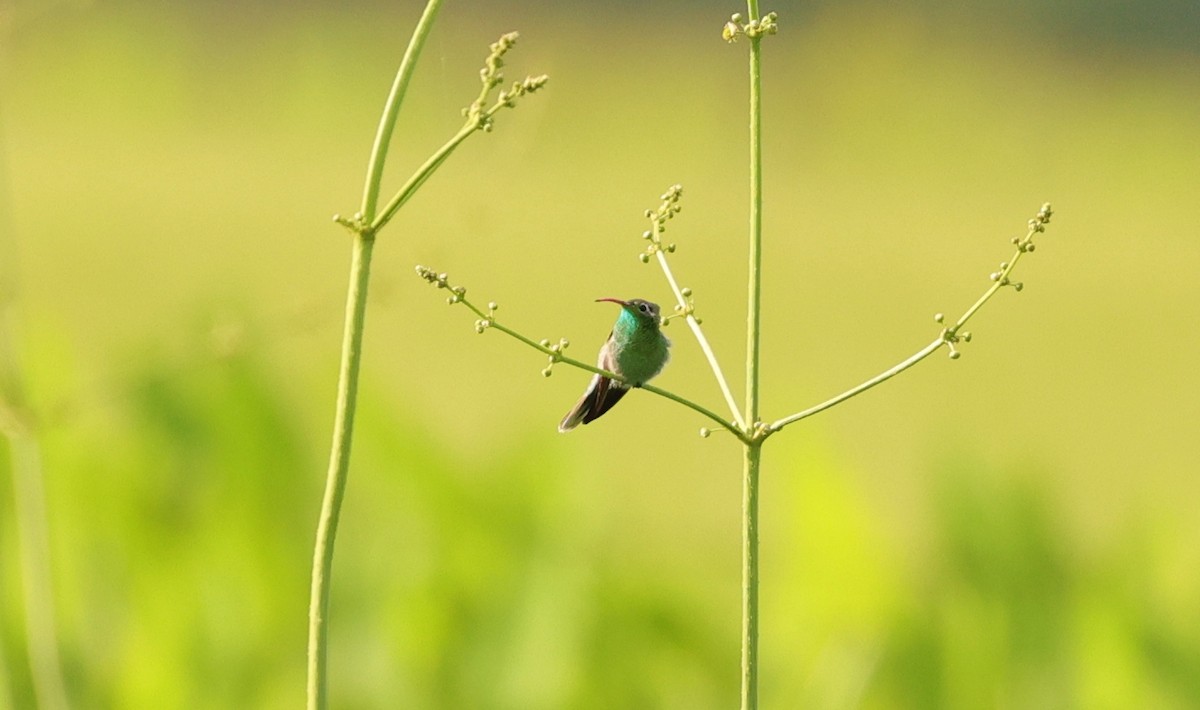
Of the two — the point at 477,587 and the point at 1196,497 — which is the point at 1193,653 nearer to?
the point at 1196,497

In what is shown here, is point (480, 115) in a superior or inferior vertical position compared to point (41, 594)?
superior

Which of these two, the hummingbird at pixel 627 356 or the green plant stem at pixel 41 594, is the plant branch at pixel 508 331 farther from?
the green plant stem at pixel 41 594

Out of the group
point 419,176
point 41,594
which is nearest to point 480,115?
point 419,176

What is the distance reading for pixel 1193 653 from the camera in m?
1.16

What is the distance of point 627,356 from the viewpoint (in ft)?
1.34

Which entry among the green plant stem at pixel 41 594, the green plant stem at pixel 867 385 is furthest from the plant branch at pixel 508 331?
the green plant stem at pixel 41 594

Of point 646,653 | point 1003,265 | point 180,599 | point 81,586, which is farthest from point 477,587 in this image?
point 1003,265

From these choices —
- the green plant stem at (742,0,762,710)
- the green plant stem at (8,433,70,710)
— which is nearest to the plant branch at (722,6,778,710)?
the green plant stem at (742,0,762,710)

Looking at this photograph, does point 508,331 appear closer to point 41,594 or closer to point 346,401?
point 346,401

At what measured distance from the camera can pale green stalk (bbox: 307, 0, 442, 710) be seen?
0.28m

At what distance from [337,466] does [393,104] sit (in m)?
0.07

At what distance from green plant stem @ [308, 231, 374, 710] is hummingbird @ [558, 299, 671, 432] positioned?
0.10 meters

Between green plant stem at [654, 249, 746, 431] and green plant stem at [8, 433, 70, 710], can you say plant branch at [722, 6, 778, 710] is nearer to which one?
green plant stem at [654, 249, 746, 431]

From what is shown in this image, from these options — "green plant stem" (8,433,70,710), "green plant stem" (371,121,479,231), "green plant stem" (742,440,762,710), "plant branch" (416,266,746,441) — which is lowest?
"green plant stem" (8,433,70,710)
